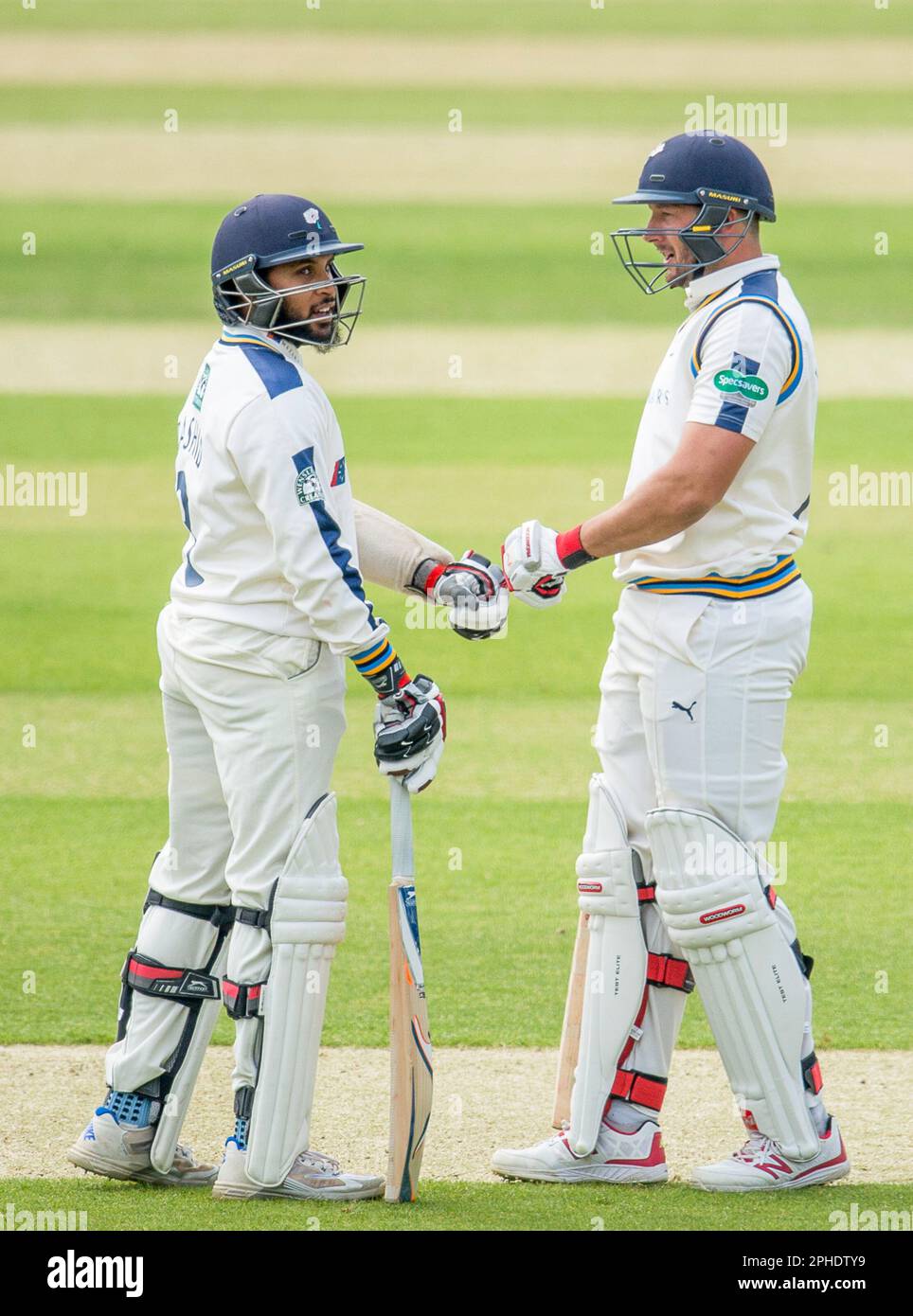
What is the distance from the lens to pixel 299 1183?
3680 millimetres

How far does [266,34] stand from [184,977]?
→ 28194mm

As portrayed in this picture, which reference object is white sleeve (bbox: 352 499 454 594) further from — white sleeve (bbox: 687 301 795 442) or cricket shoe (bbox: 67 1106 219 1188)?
cricket shoe (bbox: 67 1106 219 1188)

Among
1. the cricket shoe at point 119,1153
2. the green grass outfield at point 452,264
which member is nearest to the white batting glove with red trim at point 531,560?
the cricket shoe at point 119,1153

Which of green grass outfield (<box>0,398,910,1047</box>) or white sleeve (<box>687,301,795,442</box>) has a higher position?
white sleeve (<box>687,301,795,442</box>)

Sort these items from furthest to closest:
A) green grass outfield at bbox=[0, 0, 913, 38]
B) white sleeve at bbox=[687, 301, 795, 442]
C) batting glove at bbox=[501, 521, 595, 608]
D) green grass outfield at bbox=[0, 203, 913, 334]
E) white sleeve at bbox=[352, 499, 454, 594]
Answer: green grass outfield at bbox=[0, 0, 913, 38], green grass outfield at bbox=[0, 203, 913, 334], white sleeve at bbox=[352, 499, 454, 594], batting glove at bbox=[501, 521, 595, 608], white sleeve at bbox=[687, 301, 795, 442]

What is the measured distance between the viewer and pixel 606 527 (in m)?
3.84

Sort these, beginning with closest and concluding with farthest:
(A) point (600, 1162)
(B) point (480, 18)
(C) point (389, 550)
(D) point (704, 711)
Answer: (D) point (704, 711) < (A) point (600, 1162) < (C) point (389, 550) < (B) point (480, 18)

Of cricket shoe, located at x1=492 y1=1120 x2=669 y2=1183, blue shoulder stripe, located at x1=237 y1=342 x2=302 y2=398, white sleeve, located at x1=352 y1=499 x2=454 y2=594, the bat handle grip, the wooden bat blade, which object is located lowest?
cricket shoe, located at x1=492 y1=1120 x2=669 y2=1183

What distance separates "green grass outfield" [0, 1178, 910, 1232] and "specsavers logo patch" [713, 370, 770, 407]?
1.59m

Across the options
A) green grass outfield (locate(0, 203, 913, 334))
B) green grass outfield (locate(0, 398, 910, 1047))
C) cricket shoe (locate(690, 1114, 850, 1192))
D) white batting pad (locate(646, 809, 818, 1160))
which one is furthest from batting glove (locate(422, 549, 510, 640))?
green grass outfield (locate(0, 203, 913, 334))

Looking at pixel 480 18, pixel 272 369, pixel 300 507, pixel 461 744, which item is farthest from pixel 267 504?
pixel 480 18

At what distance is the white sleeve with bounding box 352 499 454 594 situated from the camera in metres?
4.18

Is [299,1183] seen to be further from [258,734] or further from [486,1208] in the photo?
[258,734]

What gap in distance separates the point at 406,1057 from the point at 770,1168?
78 cm
